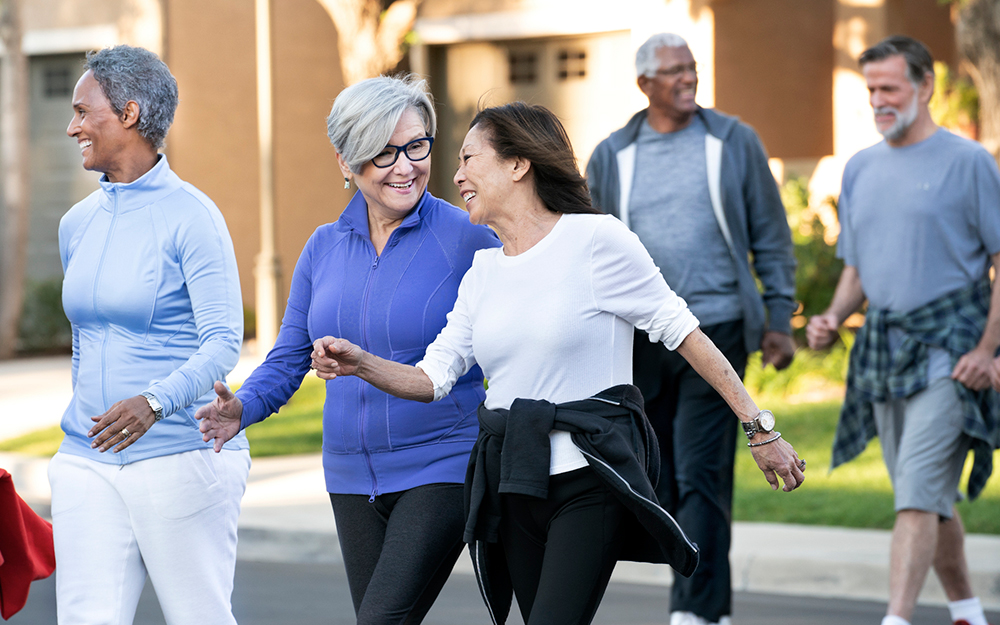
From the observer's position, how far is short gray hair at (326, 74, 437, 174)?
141 inches

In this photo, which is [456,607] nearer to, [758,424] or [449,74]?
[758,424]

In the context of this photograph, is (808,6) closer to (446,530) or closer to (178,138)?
(178,138)

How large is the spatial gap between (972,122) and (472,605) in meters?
10.0

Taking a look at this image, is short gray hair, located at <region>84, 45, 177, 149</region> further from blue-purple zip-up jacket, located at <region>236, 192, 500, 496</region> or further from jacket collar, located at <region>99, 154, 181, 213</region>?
blue-purple zip-up jacket, located at <region>236, 192, 500, 496</region>

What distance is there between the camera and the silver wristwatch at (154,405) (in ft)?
11.0

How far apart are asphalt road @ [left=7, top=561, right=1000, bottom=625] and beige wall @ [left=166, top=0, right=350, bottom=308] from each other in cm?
1335

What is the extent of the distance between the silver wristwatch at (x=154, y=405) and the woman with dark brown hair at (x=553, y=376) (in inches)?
17.7

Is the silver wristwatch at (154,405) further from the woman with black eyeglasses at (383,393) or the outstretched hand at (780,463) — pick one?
the outstretched hand at (780,463)

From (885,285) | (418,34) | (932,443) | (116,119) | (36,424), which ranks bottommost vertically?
(36,424)

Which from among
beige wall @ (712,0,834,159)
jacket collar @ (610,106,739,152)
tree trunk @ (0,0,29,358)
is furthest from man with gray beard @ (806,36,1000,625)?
tree trunk @ (0,0,29,358)

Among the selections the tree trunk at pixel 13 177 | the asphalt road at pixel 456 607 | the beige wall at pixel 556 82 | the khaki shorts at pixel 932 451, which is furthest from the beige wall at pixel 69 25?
the khaki shorts at pixel 932 451

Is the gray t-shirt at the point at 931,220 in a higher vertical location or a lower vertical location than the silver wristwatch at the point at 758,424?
higher

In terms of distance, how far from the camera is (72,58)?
66.3 feet

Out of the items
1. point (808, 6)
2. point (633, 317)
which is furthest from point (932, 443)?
point (808, 6)
